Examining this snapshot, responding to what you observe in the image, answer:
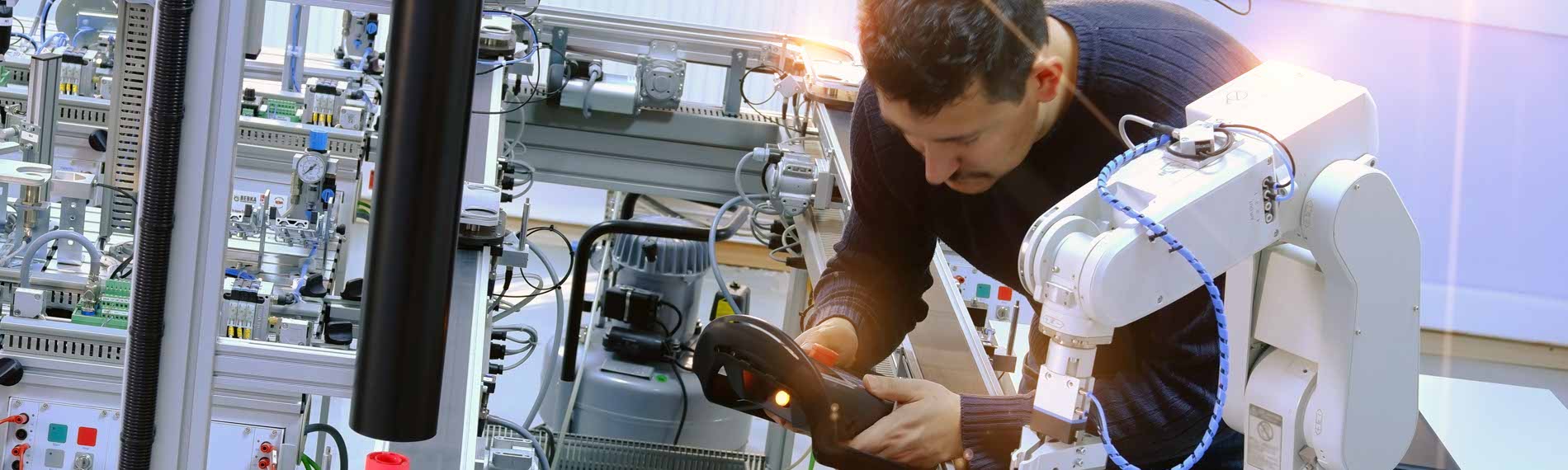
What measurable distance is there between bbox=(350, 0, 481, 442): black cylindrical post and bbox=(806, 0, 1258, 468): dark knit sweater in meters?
0.64

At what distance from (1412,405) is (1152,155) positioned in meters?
0.40

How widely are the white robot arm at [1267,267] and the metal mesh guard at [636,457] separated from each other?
1784 mm

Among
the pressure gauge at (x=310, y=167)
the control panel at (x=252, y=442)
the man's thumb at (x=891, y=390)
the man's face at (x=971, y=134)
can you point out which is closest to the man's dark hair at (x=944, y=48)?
the man's face at (x=971, y=134)

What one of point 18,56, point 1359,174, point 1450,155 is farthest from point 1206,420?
point 1450,155

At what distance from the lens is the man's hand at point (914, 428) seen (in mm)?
1427

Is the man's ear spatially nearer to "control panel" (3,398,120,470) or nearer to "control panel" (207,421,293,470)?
"control panel" (207,421,293,470)

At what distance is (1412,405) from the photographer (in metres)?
1.23

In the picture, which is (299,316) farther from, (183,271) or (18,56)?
(18,56)

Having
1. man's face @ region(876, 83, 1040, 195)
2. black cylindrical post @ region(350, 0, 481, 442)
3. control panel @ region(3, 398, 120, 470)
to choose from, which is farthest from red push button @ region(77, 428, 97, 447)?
man's face @ region(876, 83, 1040, 195)

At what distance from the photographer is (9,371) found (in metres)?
1.72

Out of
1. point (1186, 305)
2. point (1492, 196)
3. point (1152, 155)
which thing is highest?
point (1152, 155)

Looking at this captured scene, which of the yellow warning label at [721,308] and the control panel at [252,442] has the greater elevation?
the control panel at [252,442]

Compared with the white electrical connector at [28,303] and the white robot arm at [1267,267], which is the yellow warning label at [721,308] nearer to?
the white electrical connector at [28,303]

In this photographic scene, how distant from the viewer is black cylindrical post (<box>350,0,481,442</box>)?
0.91m
